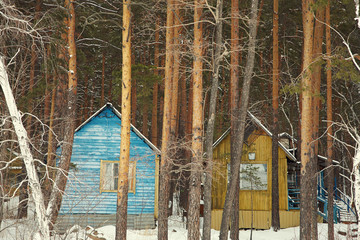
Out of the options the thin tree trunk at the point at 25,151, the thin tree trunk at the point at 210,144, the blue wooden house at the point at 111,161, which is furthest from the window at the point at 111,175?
the thin tree trunk at the point at 25,151

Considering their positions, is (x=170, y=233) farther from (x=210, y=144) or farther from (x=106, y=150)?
(x=210, y=144)

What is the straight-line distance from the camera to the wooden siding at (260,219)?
19750mm

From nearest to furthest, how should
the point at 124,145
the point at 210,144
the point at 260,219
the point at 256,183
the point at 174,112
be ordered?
the point at 124,145 → the point at 210,144 → the point at 174,112 → the point at 256,183 → the point at 260,219

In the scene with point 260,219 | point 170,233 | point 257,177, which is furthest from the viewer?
point 257,177

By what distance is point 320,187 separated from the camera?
21.8 m

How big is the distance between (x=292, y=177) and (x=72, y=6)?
51.9 feet

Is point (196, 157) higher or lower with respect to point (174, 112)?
lower

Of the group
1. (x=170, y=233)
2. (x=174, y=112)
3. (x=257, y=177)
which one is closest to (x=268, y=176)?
(x=257, y=177)

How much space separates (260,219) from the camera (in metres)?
19.9

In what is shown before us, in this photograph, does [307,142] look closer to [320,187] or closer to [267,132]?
[267,132]

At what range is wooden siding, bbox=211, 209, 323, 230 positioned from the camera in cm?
1975

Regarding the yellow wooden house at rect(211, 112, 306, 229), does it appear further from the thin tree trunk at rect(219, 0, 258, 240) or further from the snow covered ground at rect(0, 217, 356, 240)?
the thin tree trunk at rect(219, 0, 258, 240)

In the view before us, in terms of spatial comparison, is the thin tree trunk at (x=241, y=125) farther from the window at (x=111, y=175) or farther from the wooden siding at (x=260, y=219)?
the wooden siding at (x=260, y=219)

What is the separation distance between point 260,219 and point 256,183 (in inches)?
74.3
